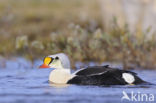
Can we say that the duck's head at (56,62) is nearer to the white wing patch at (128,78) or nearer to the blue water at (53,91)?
the blue water at (53,91)

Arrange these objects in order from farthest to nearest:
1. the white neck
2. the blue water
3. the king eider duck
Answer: the white neck < the king eider duck < the blue water

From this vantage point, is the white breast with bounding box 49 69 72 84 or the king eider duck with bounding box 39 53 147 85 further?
the white breast with bounding box 49 69 72 84

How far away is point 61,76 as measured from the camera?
8.95 m

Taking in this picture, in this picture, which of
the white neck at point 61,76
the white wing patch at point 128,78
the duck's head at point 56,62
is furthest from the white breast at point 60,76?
the white wing patch at point 128,78

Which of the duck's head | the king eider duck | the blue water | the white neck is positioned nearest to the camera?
the blue water

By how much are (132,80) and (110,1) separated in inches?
423

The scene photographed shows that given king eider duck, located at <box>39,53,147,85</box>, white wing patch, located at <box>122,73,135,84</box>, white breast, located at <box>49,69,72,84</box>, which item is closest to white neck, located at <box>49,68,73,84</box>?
white breast, located at <box>49,69,72,84</box>

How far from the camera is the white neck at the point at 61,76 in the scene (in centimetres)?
887

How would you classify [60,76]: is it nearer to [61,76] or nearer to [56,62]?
[61,76]

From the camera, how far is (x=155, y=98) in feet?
24.0

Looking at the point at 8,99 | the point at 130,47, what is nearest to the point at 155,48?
the point at 130,47

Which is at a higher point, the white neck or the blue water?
the white neck

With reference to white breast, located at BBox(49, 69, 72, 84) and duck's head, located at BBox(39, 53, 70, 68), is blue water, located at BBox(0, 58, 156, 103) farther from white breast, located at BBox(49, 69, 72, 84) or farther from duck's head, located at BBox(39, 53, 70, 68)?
duck's head, located at BBox(39, 53, 70, 68)

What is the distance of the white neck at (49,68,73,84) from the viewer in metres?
8.87
